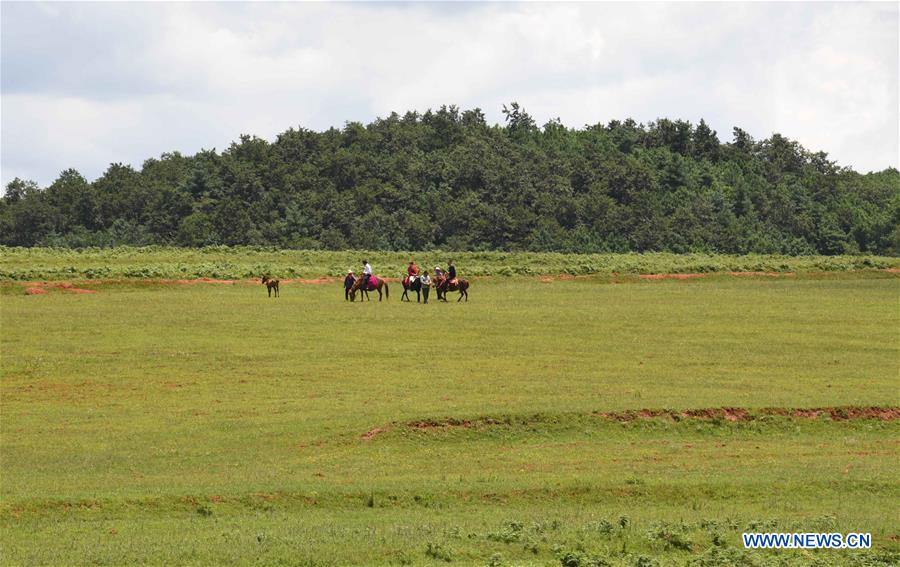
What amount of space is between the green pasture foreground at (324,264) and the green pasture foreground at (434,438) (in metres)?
21.8

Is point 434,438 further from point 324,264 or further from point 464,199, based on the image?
point 464,199

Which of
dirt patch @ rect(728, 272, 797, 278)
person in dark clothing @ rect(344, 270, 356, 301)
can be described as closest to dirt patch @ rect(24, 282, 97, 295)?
person in dark clothing @ rect(344, 270, 356, 301)

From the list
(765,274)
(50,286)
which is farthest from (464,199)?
(50,286)

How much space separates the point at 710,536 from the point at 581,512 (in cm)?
264

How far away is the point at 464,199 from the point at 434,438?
351 feet

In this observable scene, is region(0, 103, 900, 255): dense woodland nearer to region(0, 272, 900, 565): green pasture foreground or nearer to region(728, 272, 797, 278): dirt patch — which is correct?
region(728, 272, 797, 278): dirt patch

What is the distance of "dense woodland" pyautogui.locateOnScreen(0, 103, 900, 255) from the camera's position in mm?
128125

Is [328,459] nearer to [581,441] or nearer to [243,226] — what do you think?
[581,441]

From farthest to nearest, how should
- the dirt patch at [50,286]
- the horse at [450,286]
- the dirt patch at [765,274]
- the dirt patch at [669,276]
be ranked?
the dirt patch at [765,274] < the dirt patch at [669,276] < the dirt patch at [50,286] < the horse at [450,286]

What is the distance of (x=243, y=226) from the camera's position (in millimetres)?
127312

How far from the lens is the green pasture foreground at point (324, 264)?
69.8 m

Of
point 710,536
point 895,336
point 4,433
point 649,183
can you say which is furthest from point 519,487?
point 649,183

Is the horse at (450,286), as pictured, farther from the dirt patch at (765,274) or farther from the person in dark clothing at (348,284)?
the dirt patch at (765,274)

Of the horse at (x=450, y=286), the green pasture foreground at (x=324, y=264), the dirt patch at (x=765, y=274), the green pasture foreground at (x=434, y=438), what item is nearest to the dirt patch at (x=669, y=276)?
the green pasture foreground at (x=324, y=264)
